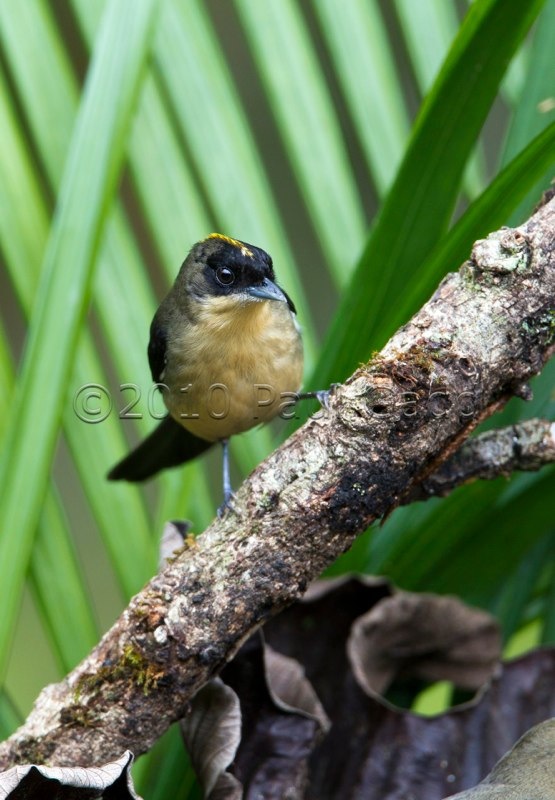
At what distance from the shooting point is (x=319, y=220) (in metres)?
2.14

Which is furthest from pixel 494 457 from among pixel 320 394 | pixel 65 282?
pixel 65 282

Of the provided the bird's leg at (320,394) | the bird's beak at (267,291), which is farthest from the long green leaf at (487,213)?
the bird's beak at (267,291)

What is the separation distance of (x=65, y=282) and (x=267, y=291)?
39 cm

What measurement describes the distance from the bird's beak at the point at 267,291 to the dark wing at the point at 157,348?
0.28 metres

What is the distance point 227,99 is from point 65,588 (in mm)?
1172

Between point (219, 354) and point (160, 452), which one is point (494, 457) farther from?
point (160, 452)

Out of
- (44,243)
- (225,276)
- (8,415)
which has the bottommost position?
(8,415)

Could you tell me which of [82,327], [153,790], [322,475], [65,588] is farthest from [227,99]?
[153,790]

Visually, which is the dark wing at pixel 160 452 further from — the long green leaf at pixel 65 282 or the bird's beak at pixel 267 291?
the bird's beak at pixel 267 291

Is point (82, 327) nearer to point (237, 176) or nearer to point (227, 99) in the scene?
point (237, 176)

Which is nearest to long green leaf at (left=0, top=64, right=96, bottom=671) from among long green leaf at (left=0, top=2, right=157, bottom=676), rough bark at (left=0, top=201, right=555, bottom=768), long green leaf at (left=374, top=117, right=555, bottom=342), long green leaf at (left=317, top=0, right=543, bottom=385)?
long green leaf at (left=0, top=2, right=157, bottom=676)

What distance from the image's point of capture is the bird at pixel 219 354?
1.99m

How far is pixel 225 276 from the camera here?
197 centimetres

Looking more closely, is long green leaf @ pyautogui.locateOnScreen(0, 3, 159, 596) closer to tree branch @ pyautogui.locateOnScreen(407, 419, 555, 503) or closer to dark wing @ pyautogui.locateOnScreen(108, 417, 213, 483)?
dark wing @ pyautogui.locateOnScreen(108, 417, 213, 483)
